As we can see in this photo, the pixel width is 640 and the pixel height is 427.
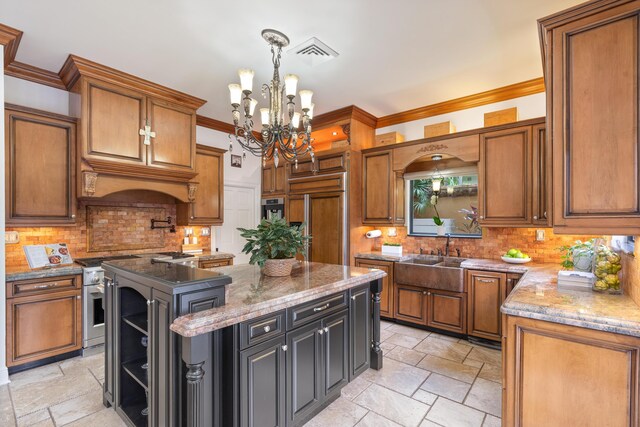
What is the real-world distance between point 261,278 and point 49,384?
2.10m

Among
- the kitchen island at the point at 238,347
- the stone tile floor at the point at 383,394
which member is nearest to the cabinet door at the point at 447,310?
the stone tile floor at the point at 383,394

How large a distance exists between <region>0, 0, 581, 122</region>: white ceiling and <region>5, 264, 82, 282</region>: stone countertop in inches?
79.2

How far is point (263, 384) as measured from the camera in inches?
67.0

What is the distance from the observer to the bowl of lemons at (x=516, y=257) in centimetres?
333

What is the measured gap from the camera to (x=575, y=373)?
1.57 metres

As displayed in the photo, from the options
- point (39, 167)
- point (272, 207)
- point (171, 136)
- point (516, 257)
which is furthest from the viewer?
point (272, 207)

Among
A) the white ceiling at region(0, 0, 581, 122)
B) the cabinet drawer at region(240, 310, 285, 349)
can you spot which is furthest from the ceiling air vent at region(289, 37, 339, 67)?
the cabinet drawer at region(240, 310, 285, 349)

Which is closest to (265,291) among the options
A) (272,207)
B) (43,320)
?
(43,320)

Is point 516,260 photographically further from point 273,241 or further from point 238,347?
point 238,347

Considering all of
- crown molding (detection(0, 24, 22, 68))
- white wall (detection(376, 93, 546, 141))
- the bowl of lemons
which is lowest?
the bowl of lemons

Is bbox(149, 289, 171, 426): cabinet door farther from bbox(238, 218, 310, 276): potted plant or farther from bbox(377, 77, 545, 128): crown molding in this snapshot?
bbox(377, 77, 545, 128): crown molding

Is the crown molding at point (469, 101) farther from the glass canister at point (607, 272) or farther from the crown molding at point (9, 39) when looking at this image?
the crown molding at point (9, 39)

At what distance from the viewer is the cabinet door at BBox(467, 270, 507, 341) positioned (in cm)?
321

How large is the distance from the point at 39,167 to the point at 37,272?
1027mm
